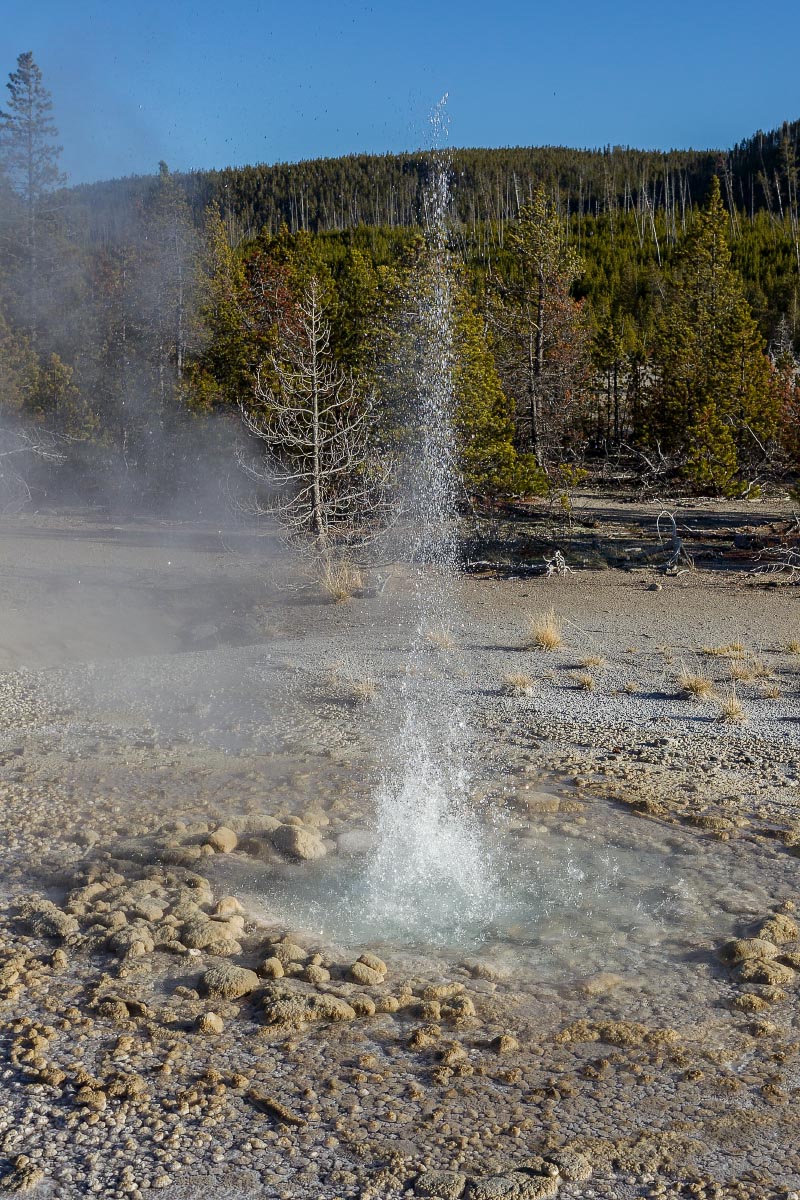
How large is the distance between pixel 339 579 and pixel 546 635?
13.2 feet

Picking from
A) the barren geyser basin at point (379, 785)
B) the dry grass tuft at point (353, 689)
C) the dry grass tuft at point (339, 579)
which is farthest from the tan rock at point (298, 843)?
the dry grass tuft at point (339, 579)

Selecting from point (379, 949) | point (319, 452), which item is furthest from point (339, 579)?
point (379, 949)

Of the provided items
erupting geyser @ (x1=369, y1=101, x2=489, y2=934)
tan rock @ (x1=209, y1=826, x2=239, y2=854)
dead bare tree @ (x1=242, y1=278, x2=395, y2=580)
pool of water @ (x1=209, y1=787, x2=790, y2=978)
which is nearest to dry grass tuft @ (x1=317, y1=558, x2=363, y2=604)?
dead bare tree @ (x1=242, y1=278, x2=395, y2=580)

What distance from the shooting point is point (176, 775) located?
6.98 metres

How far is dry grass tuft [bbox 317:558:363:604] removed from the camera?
1345 centimetres

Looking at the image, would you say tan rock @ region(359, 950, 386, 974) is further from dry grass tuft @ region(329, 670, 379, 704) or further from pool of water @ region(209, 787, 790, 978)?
dry grass tuft @ region(329, 670, 379, 704)

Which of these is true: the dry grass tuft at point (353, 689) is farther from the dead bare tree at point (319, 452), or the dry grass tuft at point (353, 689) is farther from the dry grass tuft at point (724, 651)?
the dead bare tree at point (319, 452)

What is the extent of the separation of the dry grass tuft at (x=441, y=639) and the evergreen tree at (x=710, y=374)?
39.3ft

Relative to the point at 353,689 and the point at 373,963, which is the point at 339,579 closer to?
the point at 353,689

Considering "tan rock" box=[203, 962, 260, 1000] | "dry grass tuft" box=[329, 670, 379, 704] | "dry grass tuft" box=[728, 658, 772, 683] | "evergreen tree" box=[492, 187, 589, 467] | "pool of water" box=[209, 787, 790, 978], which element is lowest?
"pool of water" box=[209, 787, 790, 978]

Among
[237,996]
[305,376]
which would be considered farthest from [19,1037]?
[305,376]

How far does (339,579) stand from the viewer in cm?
1381

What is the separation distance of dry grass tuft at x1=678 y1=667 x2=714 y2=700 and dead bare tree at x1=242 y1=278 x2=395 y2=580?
595 centimetres

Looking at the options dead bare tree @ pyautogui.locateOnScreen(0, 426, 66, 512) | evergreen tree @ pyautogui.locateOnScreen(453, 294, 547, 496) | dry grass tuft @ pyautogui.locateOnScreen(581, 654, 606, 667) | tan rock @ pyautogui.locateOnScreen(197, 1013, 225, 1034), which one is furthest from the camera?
dead bare tree @ pyautogui.locateOnScreen(0, 426, 66, 512)
